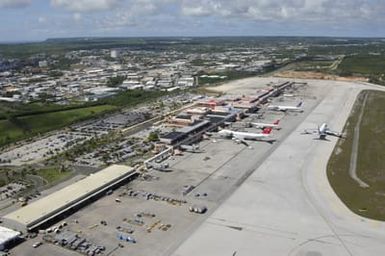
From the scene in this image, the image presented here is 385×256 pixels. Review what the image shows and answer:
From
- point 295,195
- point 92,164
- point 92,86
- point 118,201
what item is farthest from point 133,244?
point 92,86

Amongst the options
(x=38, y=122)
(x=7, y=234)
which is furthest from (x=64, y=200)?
(x=38, y=122)

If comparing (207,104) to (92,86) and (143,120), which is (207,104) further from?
(92,86)

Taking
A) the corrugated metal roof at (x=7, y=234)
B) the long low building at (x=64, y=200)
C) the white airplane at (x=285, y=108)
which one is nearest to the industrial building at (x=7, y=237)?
the corrugated metal roof at (x=7, y=234)

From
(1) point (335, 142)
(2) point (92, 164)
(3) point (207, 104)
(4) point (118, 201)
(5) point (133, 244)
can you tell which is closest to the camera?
(5) point (133, 244)

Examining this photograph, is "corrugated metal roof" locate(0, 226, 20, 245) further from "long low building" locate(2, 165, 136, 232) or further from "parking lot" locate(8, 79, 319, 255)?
"parking lot" locate(8, 79, 319, 255)

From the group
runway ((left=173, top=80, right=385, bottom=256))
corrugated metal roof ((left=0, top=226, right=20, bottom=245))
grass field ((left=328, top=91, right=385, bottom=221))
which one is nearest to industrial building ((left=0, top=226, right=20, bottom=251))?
corrugated metal roof ((left=0, top=226, right=20, bottom=245))
